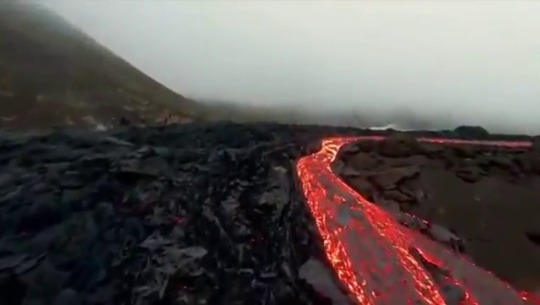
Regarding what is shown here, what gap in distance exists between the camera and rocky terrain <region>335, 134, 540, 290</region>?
805 centimetres

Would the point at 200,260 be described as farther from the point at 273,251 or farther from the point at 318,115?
the point at 318,115

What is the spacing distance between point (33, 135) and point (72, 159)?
4.04 feet

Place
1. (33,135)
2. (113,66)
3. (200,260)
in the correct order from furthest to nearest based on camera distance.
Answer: (113,66)
(33,135)
(200,260)

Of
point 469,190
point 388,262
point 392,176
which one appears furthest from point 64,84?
point 388,262

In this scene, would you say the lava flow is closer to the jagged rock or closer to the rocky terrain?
the rocky terrain

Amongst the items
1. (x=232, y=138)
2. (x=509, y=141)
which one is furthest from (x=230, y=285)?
(x=509, y=141)

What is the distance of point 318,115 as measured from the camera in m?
40.9

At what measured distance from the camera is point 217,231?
25.8 ft

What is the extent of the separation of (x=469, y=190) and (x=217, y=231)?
338 centimetres

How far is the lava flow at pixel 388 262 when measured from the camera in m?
7.05

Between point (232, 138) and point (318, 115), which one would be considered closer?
point (232, 138)

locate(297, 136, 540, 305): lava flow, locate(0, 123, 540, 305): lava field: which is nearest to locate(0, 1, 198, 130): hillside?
locate(0, 123, 540, 305): lava field

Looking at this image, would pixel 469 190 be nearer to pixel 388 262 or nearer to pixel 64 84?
pixel 388 262

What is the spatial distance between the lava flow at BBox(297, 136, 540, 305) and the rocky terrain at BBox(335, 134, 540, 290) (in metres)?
0.30
